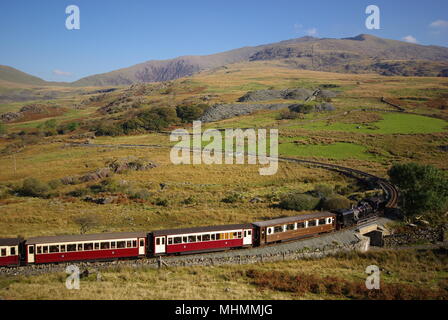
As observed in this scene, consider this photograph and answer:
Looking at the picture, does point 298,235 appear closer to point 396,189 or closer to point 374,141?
point 396,189

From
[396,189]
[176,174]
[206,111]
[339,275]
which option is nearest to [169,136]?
[206,111]

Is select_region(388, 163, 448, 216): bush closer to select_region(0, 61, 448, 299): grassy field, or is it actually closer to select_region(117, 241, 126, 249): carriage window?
select_region(0, 61, 448, 299): grassy field

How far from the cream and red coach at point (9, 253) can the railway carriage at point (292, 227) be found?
18.4 metres

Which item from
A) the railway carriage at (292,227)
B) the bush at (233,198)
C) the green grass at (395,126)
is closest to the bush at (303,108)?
the green grass at (395,126)

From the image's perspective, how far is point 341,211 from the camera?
34469 millimetres

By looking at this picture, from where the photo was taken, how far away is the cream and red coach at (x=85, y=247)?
24078 millimetres

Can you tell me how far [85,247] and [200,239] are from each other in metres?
8.72

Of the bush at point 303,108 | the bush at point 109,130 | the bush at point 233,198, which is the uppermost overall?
the bush at point 303,108

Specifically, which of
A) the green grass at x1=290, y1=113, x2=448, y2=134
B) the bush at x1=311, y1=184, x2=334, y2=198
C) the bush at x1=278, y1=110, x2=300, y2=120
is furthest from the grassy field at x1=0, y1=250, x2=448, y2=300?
the bush at x1=278, y1=110, x2=300, y2=120

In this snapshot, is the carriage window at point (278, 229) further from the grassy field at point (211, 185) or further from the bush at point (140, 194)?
the bush at point (140, 194)

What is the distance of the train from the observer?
24062mm

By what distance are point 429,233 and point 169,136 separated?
8328 cm

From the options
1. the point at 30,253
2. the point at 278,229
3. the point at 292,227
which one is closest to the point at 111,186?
the point at 30,253

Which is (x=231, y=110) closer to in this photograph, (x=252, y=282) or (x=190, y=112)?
(x=190, y=112)
